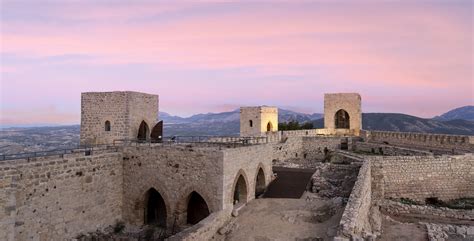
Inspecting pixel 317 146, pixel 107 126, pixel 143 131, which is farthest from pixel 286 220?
pixel 317 146

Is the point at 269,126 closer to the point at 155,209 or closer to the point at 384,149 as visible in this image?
the point at 384,149

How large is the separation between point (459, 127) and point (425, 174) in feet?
272

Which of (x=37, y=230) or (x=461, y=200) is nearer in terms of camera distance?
(x=37, y=230)

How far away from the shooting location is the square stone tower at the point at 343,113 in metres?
38.1

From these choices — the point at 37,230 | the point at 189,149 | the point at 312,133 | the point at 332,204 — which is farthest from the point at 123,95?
the point at 312,133

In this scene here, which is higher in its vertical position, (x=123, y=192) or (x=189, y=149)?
(x=189, y=149)

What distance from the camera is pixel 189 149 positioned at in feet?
45.1

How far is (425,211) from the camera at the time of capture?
638 inches

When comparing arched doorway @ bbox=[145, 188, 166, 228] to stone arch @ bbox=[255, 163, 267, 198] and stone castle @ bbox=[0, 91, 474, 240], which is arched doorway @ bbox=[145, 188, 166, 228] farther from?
stone arch @ bbox=[255, 163, 267, 198]

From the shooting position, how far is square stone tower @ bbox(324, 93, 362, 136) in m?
38.1

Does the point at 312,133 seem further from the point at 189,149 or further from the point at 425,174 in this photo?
the point at 189,149

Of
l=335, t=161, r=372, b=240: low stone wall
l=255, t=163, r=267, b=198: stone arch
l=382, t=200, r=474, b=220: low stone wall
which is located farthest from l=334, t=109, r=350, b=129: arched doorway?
l=335, t=161, r=372, b=240: low stone wall

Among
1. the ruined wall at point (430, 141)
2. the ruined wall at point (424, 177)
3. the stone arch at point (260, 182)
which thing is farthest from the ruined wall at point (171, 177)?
the ruined wall at point (430, 141)

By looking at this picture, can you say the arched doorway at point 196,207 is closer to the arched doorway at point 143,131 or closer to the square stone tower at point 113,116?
the square stone tower at point 113,116
